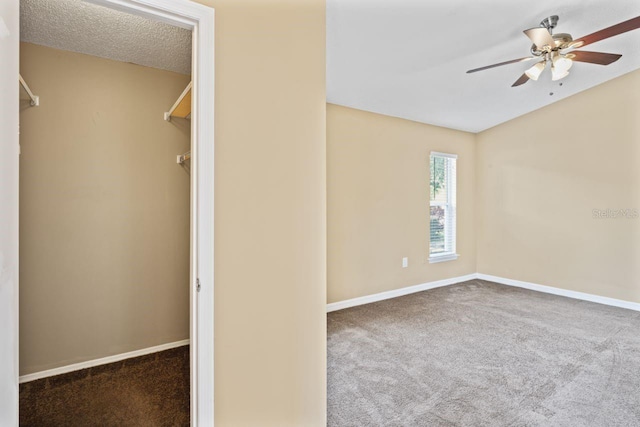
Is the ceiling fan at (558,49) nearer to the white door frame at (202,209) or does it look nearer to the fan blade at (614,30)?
the fan blade at (614,30)

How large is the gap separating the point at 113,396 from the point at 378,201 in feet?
10.5

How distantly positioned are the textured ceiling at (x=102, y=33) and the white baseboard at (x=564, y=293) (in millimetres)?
5075

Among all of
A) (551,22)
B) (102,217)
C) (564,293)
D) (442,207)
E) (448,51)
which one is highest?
(551,22)

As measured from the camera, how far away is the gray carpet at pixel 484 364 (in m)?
1.94

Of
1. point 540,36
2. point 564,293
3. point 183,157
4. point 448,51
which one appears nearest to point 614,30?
point 540,36

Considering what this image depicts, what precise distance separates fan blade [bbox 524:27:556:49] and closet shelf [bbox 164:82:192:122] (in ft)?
8.02

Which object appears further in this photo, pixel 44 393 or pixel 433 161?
pixel 433 161

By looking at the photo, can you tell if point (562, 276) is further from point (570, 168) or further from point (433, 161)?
point (433, 161)

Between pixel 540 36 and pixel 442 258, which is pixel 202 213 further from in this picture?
pixel 442 258

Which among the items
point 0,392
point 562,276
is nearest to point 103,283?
point 0,392

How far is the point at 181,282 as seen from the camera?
2871 mm

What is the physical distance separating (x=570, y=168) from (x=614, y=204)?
0.65 meters

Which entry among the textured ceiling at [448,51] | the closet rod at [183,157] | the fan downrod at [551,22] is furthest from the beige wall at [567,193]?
the closet rod at [183,157]

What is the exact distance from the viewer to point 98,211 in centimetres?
251
